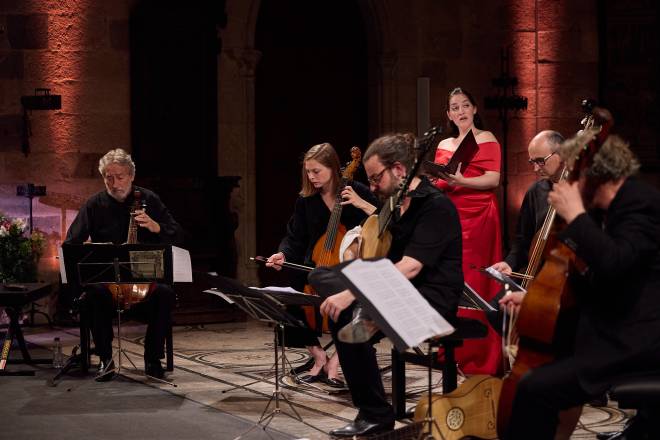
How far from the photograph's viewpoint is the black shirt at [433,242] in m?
4.83

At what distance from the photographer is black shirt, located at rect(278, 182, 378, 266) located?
637 centimetres

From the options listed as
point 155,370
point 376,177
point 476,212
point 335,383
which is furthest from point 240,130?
point 376,177

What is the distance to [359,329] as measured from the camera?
4727mm

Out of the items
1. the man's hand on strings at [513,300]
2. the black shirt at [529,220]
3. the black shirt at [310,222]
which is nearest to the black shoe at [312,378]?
the black shirt at [310,222]

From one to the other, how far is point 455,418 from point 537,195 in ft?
5.20

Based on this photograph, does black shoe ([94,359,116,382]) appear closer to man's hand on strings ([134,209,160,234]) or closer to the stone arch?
man's hand on strings ([134,209,160,234])

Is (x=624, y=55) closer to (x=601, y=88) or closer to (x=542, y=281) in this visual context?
(x=601, y=88)

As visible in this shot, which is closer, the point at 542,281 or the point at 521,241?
the point at 542,281

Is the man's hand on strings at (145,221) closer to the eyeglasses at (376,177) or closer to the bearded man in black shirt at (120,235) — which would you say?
the bearded man in black shirt at (120,235)

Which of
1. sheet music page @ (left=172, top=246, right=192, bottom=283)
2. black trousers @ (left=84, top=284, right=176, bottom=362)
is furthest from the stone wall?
sheet music page @ (left=172, top=246, right=192, bottom=283)

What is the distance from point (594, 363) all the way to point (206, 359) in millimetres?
4138

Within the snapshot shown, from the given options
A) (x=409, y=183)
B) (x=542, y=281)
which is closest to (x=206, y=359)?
(x=409, y=183)

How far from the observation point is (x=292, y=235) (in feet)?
21.9

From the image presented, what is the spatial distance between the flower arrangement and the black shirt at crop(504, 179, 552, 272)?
453 cm
